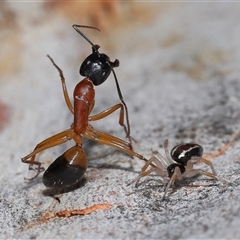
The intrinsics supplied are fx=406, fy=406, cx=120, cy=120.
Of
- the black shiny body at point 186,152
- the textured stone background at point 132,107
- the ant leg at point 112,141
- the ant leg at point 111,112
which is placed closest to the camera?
the textured stone background at point 132,107

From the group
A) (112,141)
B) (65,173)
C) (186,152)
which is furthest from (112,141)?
(186,152)

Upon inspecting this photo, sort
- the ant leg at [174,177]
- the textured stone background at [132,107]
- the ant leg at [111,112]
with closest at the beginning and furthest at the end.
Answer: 1. the textured stone background at [132,107]
2. the ant leg at [174,177]
3. the ant leg at [111,112]

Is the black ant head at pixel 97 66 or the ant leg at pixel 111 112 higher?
the black ant head at pixel 97 66

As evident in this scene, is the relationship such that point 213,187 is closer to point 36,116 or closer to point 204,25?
point 36,116

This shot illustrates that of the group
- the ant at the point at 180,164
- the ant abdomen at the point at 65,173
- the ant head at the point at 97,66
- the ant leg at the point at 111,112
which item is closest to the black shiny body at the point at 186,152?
the ant at the point at 180,164

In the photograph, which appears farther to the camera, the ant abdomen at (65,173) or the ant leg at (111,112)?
the ant leg at (111,112)

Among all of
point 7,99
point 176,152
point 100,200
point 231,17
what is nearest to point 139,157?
point 176,152

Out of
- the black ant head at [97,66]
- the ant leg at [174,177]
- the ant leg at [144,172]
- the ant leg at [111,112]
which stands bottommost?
the ant leg at [174,177]

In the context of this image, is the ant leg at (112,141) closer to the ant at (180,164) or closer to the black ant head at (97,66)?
the ant at (180,164)
